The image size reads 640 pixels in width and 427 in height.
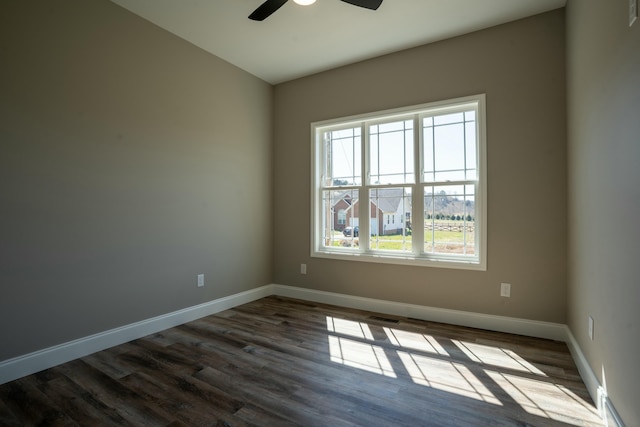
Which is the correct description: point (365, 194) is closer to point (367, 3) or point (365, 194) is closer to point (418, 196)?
point (418, 196)

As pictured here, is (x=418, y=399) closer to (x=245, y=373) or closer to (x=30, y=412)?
(x=245, y=373)

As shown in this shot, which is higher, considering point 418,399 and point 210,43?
point 210,43

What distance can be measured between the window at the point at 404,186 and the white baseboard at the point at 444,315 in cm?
47

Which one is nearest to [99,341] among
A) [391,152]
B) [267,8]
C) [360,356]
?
[360,356]

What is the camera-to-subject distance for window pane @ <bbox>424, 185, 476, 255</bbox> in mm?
3246

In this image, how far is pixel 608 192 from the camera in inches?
68.2

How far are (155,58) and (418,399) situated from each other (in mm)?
3542

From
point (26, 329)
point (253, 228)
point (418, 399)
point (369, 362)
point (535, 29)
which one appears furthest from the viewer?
point (253, 228)

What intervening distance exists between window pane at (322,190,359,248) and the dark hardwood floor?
1.25 m

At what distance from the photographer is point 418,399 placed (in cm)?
192

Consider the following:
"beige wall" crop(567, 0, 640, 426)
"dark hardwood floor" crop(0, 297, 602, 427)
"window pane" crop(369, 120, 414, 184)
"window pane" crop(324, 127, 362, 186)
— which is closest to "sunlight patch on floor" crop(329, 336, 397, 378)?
"dark hardwood floor" crop(0, 297, 602, 427)

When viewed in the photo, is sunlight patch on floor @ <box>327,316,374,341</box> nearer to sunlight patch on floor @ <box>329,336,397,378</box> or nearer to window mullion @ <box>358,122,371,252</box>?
sunlight patch on floor @ <box>329,336,397,378</box>

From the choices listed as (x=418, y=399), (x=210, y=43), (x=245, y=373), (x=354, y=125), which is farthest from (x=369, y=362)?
(x=210, y=43)

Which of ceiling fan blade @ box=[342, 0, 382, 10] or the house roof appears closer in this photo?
ceiling fan blade @ box=[342, 0, 382, 10]
